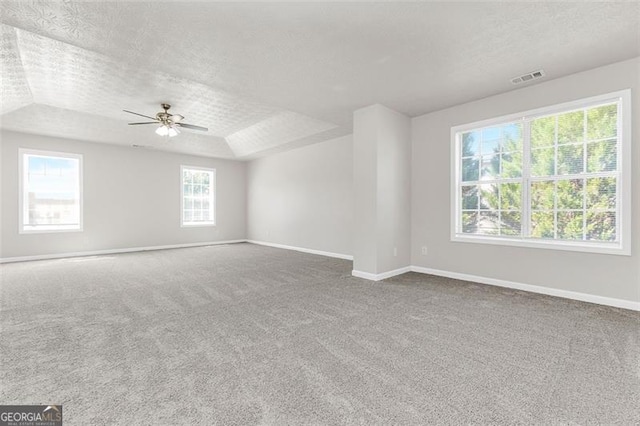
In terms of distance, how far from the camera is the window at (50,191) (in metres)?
5.80

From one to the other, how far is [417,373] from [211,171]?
804 cm

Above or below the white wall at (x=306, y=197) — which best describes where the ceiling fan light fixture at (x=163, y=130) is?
above

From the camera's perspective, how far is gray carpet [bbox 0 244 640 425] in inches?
57.4

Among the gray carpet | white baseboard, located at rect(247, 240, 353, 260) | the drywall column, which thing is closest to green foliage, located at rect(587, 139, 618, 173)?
the gray carpet

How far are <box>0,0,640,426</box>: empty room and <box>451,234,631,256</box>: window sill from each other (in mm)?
23

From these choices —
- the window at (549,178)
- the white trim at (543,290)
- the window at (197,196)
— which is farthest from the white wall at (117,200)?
the window at (549,178)

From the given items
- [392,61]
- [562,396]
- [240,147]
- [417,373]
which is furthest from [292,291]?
[240,147]

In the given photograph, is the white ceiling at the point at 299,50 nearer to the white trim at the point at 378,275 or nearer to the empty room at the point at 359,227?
the empty room at the point at 359,227

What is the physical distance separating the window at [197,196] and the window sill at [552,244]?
22.5 feet

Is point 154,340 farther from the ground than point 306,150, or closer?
closer

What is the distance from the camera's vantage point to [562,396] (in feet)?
5.12

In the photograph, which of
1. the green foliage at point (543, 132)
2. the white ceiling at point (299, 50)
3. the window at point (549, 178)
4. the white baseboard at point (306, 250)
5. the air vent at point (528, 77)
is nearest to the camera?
the white ceiling at point (299, 50)

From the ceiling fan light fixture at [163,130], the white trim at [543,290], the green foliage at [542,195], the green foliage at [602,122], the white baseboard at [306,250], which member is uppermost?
the ceiling fan light fixture at [163,130]

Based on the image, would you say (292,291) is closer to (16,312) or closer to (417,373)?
(417,373)
